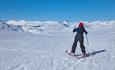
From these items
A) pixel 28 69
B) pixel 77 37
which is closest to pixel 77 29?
pixel 77 37

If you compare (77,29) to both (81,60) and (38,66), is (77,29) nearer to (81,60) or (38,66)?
(81,60)

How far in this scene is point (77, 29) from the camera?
40.3 ft

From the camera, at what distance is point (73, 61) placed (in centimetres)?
1113

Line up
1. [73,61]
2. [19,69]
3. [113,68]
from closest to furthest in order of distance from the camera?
[19,69], [113,68], [73,61]

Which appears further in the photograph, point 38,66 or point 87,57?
point 87,57

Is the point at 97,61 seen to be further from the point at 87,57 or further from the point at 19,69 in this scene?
the point at 19,69

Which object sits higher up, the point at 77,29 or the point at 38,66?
the point at 77,29

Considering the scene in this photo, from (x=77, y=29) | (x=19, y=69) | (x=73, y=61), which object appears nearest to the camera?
(x=19, y=69)

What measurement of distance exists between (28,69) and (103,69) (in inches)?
114

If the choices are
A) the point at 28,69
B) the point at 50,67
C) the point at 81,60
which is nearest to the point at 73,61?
the point at 81,60

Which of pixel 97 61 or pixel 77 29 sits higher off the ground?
pixel 77 29

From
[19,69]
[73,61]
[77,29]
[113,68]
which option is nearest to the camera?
[19,69]

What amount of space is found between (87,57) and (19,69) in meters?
4.44

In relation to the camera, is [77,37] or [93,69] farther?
[77,37]
